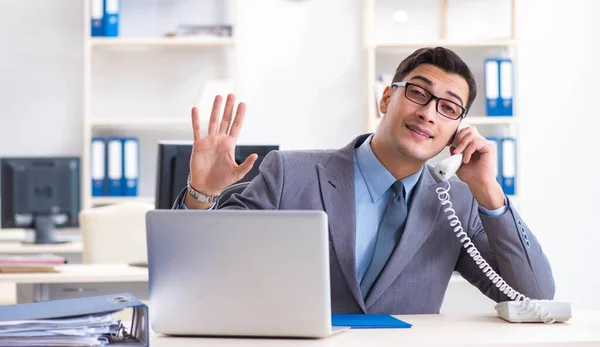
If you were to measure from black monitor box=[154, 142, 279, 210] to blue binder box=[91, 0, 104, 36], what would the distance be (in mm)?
2151

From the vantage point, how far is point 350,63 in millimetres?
5273

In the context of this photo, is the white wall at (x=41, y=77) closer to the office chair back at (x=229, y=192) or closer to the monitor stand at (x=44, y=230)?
the monitor stand at (x=44, y=230)

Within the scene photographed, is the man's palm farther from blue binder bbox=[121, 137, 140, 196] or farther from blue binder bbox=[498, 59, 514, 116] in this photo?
blue binder bbox=[498, 59, 514, 116]

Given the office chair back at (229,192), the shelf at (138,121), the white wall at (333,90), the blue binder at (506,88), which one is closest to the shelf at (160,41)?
the white wall at (333,90)

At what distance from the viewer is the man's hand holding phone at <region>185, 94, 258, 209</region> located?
6.74ft

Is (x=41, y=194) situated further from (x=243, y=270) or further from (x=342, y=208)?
(x=243, y=270)

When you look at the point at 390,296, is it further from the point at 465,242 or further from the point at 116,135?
the point at 116,135

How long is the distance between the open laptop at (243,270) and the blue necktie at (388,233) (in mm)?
578

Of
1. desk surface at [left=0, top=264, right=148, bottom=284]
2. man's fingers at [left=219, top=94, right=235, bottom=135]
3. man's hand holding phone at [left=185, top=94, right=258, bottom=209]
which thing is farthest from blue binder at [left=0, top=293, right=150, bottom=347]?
desk surface at [left=0, top=264, right=148, bottom=284]

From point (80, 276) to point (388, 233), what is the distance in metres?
1.42

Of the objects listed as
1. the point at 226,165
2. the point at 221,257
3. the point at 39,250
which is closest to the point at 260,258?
the point at 221,257

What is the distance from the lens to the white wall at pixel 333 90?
519 centimetres

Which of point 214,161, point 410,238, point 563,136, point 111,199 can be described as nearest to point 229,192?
point 214,161

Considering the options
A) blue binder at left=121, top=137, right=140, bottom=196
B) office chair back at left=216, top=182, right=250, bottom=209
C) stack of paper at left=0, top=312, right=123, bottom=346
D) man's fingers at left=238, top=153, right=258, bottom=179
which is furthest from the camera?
blue binder at left=121, top=137, right=140, bottom=196
